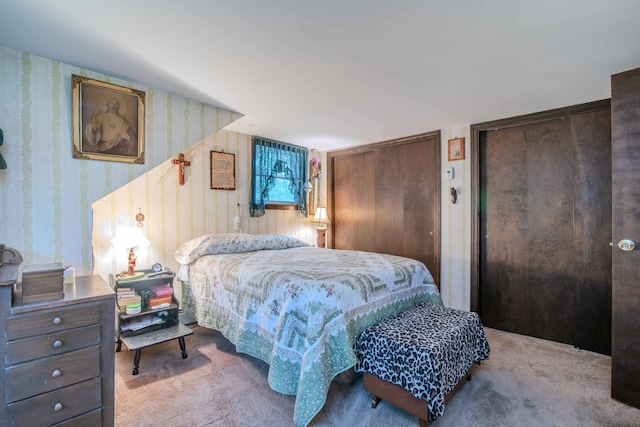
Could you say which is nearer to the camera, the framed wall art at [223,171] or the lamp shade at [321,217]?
the framed wall art at [223,171]

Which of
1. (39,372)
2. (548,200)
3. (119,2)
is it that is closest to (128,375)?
(39,372)

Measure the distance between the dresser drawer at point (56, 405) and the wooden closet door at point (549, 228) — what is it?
11.9 feet

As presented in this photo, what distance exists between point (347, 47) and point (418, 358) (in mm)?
1909

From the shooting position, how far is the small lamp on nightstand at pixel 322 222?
187 inches

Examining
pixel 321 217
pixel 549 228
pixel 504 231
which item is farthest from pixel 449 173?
pixel 321 217

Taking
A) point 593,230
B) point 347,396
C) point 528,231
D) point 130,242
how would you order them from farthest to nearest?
point 528,231 < point 593,230 < point 130,242 < point 347,396

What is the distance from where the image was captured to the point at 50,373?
1.45 metres

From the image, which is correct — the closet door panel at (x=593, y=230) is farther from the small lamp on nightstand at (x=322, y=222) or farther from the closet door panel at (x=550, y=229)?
the small lamp on nightstand at (x=322, y=222)

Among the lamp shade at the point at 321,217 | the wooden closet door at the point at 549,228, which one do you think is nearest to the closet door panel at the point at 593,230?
the wooden closet door at the point at 549,228

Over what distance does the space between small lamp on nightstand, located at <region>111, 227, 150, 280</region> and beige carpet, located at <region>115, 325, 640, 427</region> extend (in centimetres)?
67

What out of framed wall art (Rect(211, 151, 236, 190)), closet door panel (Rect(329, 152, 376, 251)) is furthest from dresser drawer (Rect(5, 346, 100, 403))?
closet door panel (Rect(329, 152, 376, 251))

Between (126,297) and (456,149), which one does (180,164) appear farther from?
(456,149)

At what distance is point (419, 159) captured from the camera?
158 inches

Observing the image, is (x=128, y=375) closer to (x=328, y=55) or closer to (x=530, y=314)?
(x=328, y=55)
